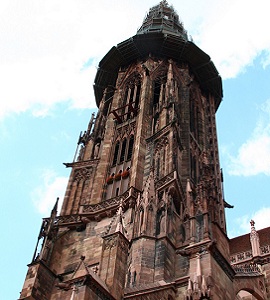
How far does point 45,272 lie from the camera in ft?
65.6

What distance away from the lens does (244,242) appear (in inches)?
1061

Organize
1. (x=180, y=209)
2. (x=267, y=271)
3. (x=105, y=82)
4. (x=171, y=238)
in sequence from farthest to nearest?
1. (x=105, y=82)
2. (x=267, y=271)
3. (x=180, y=209)
4. (x=171, y=238)

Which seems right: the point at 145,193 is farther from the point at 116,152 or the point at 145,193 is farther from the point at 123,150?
the point at 116,152

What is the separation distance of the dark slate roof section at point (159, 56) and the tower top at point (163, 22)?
6.29 ft

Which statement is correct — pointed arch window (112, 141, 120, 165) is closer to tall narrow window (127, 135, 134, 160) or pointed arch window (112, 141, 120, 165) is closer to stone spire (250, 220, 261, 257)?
tall narrow window (127, 135, 134, 160)

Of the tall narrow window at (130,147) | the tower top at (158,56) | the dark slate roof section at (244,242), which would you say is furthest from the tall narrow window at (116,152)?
the dark slate roof section at (244,242)

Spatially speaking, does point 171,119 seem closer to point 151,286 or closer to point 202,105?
point 202,105

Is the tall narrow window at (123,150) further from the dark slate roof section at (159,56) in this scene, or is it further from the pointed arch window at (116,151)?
the dark slate roof section at (159,56)

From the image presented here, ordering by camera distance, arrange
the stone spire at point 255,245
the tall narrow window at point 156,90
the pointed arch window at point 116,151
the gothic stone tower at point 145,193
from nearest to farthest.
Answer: the gothic stone tower at point 145,193 → the stone spire at point 255,245 → the pointed arch window at point 116,151 → the tall narrow window at point 156,90

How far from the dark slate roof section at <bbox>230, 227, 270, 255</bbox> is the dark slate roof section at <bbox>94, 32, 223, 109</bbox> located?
41.0ft

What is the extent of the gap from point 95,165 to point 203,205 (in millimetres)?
10946

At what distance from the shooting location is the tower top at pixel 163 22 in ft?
125

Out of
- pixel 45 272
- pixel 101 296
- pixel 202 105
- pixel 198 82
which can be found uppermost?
pixel 198 82

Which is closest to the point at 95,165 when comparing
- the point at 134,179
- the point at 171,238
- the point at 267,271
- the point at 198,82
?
the point at 134,179
